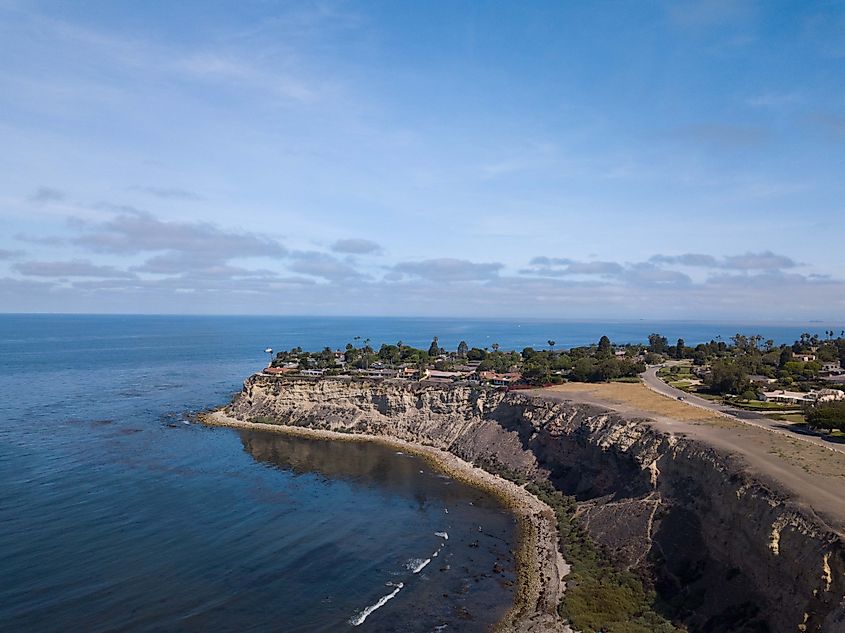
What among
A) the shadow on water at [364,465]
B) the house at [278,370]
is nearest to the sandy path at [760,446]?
the shadow on water at [364,465]

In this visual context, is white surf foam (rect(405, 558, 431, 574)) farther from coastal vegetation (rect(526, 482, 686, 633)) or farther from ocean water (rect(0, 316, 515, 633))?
coastal vegetation (rect(526, 482, 686, 633))

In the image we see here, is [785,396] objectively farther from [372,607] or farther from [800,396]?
[372,607]

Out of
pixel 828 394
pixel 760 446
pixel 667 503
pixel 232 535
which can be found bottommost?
pixel 232 535

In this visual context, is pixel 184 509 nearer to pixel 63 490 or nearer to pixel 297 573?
pixel 63 490

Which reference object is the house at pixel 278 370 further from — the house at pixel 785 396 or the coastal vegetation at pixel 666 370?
the house at pixel 785 396

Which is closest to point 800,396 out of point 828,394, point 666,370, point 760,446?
point 828,394

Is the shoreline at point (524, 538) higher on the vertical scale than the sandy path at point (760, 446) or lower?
lower
